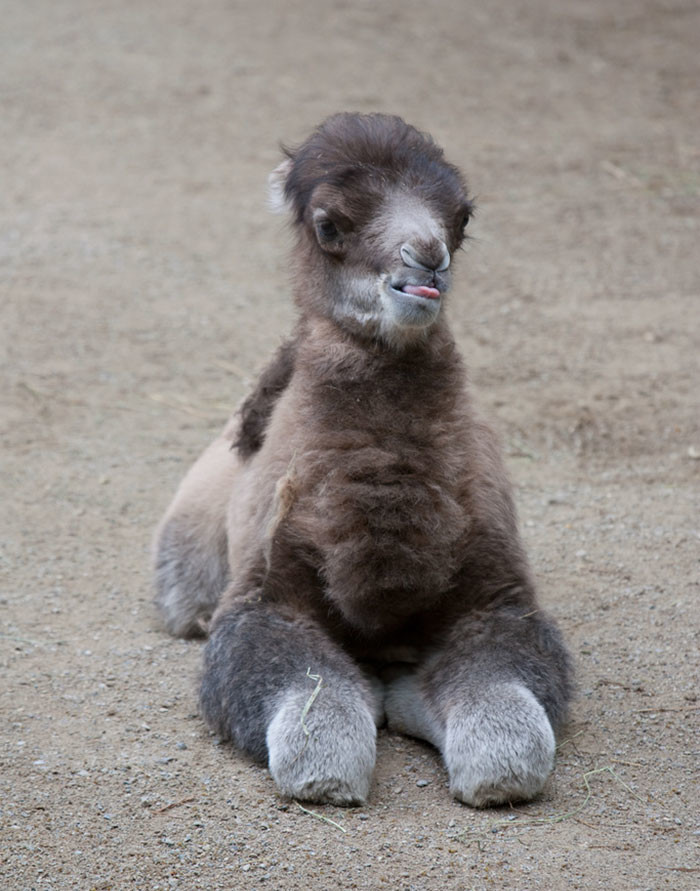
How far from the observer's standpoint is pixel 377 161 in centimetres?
454

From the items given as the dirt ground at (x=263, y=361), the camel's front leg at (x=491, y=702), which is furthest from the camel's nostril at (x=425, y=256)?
the dirt ground at (x=263, y=361)

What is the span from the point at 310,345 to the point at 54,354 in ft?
13.8

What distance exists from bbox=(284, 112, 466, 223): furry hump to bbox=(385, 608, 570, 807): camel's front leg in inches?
57.5

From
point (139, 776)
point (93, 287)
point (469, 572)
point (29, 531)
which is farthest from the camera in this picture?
point (93, 287)

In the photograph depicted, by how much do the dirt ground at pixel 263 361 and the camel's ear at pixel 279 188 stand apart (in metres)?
1.78

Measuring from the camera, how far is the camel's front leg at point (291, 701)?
406 centimetres

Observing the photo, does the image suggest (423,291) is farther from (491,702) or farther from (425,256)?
(491,702)

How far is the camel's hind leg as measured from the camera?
552 cm

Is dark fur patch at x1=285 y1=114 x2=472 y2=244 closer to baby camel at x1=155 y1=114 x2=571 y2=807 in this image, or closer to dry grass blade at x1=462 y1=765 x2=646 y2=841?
baby camel at x1=155 y1=114 x2=571 y2=807

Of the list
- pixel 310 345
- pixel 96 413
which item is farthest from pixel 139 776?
pixel 96 413

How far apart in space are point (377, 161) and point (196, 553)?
1.91 m

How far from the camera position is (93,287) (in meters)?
9.49

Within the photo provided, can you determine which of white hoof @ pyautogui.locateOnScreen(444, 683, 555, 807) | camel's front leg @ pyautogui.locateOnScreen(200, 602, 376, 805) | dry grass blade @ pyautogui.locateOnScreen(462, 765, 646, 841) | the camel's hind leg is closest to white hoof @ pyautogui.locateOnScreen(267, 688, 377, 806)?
camel's front leg @ pyautogui.locateOnScreen(200, 602, 376, 805)

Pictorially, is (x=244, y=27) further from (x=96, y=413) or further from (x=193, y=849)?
(x=193, y=849)
